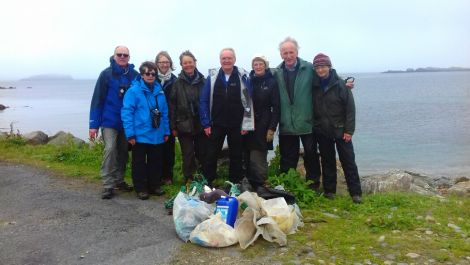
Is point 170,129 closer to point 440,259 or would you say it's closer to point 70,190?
point 70,190

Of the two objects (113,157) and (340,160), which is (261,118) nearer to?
(340,160)

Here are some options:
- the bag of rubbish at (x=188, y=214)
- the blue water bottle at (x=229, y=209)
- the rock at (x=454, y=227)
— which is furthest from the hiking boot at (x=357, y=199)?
the bag of rubbish at (x=188, y=214)

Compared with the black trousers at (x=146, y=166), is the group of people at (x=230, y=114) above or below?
above

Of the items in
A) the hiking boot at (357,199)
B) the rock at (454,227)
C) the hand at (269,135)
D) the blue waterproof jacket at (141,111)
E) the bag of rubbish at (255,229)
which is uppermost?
the blue waterproof jacket at (141,111)

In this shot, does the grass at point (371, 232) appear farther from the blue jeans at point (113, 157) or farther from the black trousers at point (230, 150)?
the blue jeans at point (113, 157)

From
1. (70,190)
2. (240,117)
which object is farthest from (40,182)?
(240,117)

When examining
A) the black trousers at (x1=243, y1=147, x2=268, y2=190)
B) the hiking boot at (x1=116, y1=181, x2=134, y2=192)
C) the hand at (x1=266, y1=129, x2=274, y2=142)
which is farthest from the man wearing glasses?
the hand at (x1=266, y1=129, x2=274, y2=142)

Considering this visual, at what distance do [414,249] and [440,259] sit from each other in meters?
0.31

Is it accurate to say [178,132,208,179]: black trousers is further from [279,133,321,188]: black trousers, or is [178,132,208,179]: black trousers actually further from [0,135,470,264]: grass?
[279,133,321,188]: black trousers

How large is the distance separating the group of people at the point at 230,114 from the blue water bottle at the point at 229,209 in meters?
1.65

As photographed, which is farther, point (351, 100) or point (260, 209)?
point (351, 100)

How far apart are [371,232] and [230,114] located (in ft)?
8.81

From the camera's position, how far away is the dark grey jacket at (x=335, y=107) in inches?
263

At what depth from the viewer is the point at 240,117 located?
6.92 m
